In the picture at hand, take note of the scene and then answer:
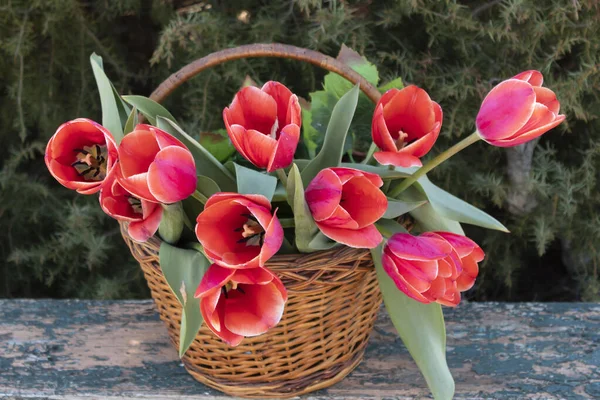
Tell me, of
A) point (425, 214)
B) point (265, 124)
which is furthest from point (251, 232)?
point (425, 214)

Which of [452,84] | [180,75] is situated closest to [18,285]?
[180,75]

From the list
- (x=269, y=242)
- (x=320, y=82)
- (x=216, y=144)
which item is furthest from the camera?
(x=320, y=82)

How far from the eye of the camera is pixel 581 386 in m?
0.81

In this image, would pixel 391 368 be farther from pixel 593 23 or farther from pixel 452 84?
pixel 593 23

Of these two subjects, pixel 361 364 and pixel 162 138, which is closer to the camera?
pixel 162 138

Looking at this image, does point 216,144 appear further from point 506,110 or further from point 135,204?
point 506,110

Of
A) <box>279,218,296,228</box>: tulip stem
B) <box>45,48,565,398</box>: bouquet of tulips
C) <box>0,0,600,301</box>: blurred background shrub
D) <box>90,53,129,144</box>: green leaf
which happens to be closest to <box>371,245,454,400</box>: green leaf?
<box>45,48,565,398</box>: bouquet of tulips

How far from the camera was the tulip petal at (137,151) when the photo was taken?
21.9 inches

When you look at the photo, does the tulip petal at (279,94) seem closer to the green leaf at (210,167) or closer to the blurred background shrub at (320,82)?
the green leaf at (210,167)

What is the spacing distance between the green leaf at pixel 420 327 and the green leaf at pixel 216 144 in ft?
0.81

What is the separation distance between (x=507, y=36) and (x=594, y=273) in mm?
493

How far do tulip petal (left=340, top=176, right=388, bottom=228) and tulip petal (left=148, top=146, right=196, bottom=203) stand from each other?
141mm

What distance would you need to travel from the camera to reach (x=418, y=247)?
0.58 metres

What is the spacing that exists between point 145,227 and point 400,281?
237 mm
